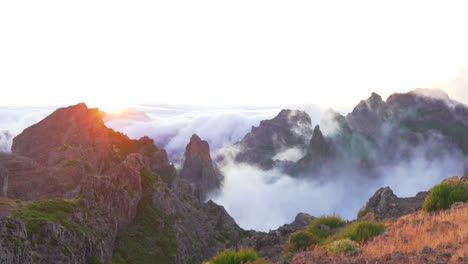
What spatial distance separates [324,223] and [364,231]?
17.6 ft

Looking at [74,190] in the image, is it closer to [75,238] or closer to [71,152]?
[71,152]

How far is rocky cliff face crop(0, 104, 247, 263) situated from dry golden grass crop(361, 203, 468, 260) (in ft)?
130

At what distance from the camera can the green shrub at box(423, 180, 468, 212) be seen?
20.0 m

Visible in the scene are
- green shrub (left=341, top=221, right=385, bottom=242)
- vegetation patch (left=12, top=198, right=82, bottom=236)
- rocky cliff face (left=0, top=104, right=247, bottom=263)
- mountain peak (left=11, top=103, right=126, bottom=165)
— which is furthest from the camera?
mountain peak (left=11, top=103, right=126, bottom=165)

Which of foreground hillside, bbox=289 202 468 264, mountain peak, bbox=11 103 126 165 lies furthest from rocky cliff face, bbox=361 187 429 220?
mountain peak, bbox=11 103 126 165

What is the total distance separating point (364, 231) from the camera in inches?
640

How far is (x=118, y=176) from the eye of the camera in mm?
85750

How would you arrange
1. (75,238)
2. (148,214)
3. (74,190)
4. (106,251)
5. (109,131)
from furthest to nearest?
(109,131)
(74,190)
(148,214)
(106,251)
(75,238)

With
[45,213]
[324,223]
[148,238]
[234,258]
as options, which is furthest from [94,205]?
[234,258]

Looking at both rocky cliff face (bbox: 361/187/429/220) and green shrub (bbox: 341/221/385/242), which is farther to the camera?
rocky cliff face (bbox: 361/187/429/220)

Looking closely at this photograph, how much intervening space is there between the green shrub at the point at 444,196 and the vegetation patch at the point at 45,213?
160 ft

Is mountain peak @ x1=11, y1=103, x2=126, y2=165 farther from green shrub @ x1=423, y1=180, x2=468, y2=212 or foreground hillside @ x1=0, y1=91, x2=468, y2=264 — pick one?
green shrub @ x1=423, y1=180, x2=468, y2=212

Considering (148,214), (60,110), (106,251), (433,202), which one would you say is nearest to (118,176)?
(148,214)

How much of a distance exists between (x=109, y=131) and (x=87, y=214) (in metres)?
96.9
